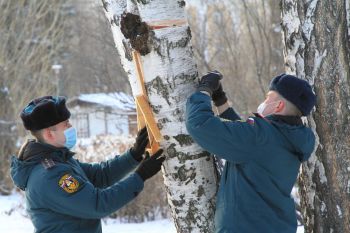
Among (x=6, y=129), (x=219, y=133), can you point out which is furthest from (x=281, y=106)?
(x=6, y=129)

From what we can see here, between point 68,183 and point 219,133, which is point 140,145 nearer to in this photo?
point 68,183

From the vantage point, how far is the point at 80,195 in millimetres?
2801

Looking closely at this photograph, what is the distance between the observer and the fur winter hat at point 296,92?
2.65 metres

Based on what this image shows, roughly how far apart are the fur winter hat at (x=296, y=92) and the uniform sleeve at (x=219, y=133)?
0.23m

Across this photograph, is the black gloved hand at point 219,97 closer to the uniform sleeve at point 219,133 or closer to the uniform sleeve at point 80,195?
the uniform sleeve at point 219,133

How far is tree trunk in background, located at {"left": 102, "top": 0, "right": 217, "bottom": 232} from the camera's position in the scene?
8.89ft

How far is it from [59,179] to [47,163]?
0.12 metres

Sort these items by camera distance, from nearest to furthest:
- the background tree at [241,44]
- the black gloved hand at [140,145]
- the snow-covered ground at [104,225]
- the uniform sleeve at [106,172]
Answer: the black gloved hand at [140,145]
the uniform sleeve at [106,172]
the snow-covered ground at [104,225]
the background tree at [241,44]

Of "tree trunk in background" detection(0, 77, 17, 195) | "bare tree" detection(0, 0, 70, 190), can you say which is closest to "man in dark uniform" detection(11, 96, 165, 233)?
"bare tree" detection(0, 0, 70, 190)

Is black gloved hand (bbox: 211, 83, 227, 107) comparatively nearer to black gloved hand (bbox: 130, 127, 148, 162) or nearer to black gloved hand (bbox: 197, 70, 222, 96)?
black gloved hand (bbox: 197, 70, 222, 96)

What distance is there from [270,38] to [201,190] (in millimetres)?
7674

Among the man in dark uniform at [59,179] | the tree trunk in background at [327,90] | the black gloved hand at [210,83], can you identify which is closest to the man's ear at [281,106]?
the black gloved hand at [210,83]

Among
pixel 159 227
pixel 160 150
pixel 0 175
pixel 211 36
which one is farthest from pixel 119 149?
pixel 160 150

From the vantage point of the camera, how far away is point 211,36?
36.3 ft
